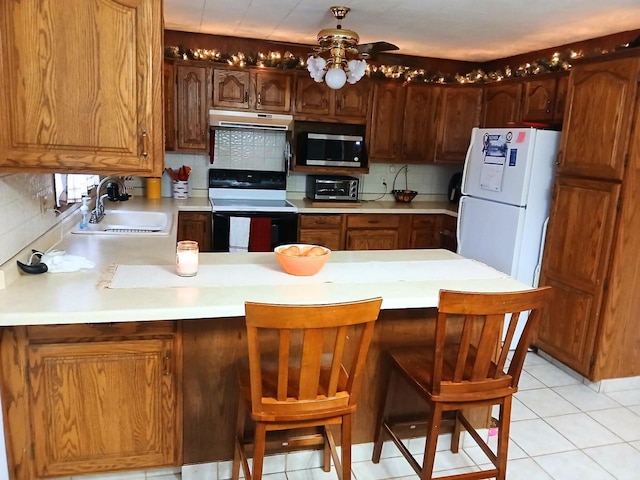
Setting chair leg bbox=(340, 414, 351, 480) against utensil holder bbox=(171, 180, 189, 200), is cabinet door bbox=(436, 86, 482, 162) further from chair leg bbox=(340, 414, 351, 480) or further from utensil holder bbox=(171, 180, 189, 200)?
chair leg bbox=(340, 414, 351, 480)

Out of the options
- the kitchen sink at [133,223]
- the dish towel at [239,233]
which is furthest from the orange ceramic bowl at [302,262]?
the dish towel at [239,233]

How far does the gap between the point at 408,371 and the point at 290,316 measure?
78cm

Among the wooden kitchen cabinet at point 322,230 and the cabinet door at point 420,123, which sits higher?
the cabinet door at point 420,123

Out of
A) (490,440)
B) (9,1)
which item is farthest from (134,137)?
(490,440)

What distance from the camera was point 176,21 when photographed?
3.93 meters

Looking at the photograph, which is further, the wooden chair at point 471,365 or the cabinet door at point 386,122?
the cabinet door at point 386,122

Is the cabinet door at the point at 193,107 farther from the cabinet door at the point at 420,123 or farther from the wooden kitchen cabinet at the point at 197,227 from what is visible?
the cabinet door at the point at 420,123

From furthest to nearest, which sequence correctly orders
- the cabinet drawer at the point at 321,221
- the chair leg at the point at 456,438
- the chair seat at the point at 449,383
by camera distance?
the cabinet drawer at the point at 321,221 < the chair leg at the point at 456,438 < the chair seat at the point at 449,383

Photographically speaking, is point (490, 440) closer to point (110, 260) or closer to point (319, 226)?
point (110, 260)

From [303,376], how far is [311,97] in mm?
3472

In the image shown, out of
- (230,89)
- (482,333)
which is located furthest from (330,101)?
(482,333)

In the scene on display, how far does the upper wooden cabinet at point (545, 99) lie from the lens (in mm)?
3992

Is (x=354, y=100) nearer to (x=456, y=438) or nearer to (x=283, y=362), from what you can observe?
(x=456, y=438)

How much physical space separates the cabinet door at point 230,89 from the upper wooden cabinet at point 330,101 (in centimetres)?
47
